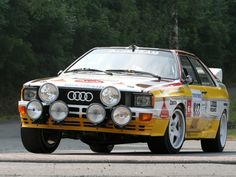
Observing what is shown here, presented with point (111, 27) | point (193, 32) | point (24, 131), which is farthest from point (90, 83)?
point (193, 32)

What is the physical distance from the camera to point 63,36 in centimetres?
3306

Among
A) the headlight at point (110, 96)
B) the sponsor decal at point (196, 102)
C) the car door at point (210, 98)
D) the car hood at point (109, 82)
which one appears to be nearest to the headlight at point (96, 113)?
the headlight at point (110, 96)

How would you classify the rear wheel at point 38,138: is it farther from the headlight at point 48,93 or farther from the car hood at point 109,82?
the car hood at point 109,82

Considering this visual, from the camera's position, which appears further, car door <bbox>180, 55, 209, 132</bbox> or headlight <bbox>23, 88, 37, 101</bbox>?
car door <bbox>180, 55, 209, 132</bbox>

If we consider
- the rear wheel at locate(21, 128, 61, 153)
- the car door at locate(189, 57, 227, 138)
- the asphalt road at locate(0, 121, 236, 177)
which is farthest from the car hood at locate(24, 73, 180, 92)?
the car door at locate(189, 57, 227, 138)

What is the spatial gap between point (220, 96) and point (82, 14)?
22456 mm

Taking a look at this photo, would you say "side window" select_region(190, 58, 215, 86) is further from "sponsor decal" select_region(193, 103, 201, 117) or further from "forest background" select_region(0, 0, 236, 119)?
"forest background" select_region(0, 0, 236, 119)

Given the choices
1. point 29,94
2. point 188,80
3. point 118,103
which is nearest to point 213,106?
point 188,80

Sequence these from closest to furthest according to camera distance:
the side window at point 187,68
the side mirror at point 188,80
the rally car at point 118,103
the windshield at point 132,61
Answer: the rally car at point 118,103, the windshield at point 132,61, the side mirror at point 188,80, the side window at point 187,68

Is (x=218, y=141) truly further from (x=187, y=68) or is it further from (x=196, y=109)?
(x=187, y=68)

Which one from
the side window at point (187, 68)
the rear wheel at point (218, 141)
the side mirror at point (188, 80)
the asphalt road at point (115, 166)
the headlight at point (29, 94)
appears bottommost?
the rear wheel at point (218, 141)

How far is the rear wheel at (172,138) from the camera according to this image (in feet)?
40.0

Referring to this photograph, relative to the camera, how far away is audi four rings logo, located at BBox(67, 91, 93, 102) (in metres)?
11.7

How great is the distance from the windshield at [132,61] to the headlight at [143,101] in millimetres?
1176
